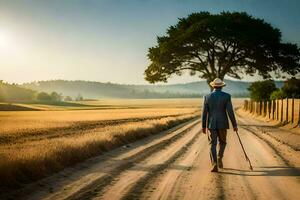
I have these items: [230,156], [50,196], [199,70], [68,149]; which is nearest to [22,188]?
[50,196]

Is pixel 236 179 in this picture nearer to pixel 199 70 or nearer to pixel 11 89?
pixel 199 70

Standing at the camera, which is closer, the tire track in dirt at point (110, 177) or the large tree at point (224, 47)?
the tire track in dirt at point (110, 177)

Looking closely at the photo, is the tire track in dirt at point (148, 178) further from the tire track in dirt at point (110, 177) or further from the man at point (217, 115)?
the man at point (217, 115)

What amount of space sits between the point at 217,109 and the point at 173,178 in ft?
9.03

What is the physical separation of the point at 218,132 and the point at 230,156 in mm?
2964

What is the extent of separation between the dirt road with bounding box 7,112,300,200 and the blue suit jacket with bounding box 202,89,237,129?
4.15 ft

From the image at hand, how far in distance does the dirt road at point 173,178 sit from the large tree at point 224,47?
29665mm

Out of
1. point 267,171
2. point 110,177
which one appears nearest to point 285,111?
point 267,171

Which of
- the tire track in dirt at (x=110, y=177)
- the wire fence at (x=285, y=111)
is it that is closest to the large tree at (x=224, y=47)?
the wire fence at (x=285, y=111)

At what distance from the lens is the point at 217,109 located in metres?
12.9

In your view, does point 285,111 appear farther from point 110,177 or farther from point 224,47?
point 110,177

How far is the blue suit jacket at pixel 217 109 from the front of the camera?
12734 millimetres

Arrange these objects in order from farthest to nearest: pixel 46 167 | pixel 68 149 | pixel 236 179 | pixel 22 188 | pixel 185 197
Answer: pixel 68 149 < pixel 46 167 < pixel 236 179 < pixel 22 188 < pixel 185 197

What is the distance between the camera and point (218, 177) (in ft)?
37.2
